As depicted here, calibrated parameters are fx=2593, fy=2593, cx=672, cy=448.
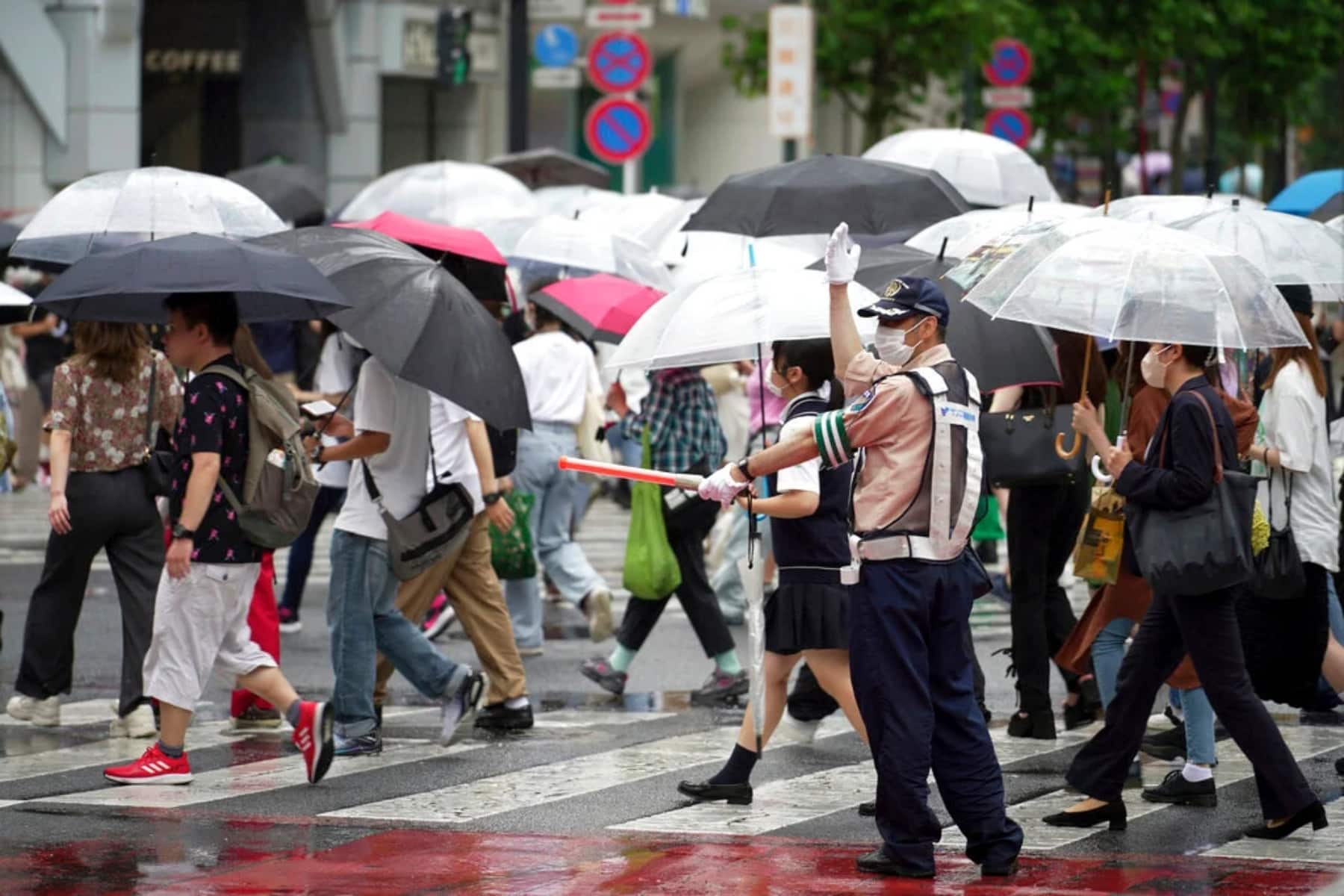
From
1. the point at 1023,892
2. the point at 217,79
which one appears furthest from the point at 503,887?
the point at 217,79

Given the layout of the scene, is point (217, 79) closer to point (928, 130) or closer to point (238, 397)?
point (928, 130)

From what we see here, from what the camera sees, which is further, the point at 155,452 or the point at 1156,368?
the point at 155,452

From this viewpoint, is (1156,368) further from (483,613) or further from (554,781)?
(483,613)

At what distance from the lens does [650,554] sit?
1131 cm

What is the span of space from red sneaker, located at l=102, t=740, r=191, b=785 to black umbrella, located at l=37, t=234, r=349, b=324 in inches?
63.5

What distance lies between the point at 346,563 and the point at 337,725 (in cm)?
61

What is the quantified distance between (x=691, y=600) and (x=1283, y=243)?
9.99ft

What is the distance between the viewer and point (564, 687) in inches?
473

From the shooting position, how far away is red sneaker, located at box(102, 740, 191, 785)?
8961mm

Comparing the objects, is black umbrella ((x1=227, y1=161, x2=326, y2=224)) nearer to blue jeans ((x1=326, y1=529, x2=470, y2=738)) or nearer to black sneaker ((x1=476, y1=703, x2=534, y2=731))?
black sneaker ((x1=476, y1=703, x2=534, y2=731))

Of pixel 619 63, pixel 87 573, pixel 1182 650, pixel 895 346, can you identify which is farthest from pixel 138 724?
pixel 619 63

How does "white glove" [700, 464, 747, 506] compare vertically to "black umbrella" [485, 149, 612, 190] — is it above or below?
below

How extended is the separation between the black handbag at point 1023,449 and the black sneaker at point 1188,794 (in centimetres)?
158

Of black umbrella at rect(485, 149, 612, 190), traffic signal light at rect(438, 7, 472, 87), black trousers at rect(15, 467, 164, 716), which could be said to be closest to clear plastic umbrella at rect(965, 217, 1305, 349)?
black trousers at rect(15, 467, 164, 716)
